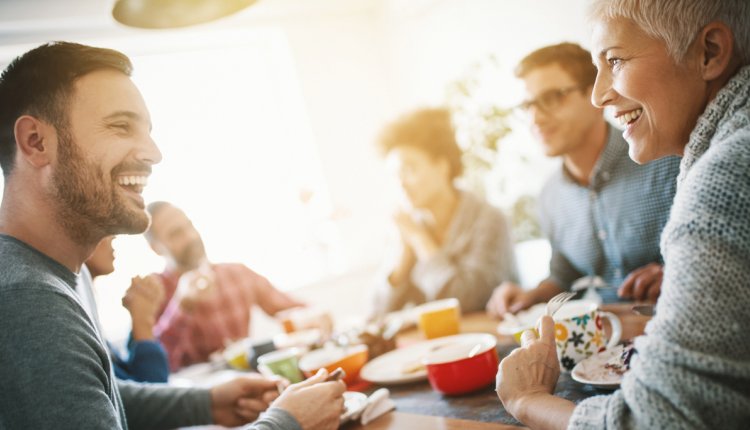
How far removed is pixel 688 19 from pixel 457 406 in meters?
0.75

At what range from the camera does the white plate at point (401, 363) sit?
1281mm

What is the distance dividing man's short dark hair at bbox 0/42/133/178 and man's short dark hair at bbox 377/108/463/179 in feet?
5.70

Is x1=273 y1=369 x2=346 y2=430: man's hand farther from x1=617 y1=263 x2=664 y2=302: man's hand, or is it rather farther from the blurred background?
the blurred background

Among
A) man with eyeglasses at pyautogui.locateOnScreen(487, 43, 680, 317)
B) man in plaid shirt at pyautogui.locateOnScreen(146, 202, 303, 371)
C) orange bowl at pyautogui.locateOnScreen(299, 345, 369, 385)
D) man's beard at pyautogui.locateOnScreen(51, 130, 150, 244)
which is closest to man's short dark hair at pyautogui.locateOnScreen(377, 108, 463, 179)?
man with eyeglasses at pyautogui.locateOnScreen(487, 43, 680, 317)

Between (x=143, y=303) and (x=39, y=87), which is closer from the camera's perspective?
(x=39, y=87)

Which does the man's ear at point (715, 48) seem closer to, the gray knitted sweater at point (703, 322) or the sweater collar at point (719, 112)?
the sweater collar at point (719, 112)

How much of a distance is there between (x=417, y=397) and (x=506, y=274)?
1.30m

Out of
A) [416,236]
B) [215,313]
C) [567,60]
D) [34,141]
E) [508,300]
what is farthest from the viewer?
[215,313]

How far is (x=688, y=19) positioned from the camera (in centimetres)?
84

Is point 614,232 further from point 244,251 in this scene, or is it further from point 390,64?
point 390,64

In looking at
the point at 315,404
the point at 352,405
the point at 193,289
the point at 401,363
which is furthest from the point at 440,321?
the point at 193,289

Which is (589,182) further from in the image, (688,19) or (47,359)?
(47,359)

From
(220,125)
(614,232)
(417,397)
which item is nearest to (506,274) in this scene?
(614,232)

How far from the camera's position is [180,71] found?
4.12 m
